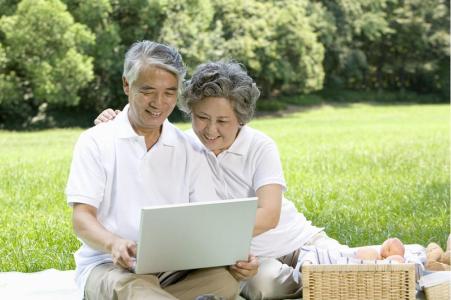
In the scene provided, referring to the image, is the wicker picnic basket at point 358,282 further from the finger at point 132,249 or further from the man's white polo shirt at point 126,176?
the finger at point 132,249

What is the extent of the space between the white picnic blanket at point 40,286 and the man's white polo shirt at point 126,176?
611mm

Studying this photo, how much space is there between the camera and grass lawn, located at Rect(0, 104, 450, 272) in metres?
5.76

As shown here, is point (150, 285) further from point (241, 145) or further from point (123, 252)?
point (241, 145)

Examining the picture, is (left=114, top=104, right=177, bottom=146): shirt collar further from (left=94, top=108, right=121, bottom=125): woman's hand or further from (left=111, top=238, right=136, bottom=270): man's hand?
(left=111, top=238, right=136, bottom=270): man's hand

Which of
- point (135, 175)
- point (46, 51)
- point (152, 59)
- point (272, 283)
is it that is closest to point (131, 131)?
point (135, 175)

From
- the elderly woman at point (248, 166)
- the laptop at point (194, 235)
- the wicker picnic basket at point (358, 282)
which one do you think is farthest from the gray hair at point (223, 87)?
the wicker picnic basket at point (358, 282)

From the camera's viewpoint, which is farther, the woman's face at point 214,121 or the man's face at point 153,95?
the woman's face at point 214,121

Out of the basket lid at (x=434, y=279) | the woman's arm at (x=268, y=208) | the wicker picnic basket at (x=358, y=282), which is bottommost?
the basket lid at (x=434, y=279)

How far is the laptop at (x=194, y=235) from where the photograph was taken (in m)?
2.86

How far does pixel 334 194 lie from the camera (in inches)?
296

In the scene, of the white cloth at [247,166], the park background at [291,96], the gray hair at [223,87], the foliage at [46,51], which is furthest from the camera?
the foliage at [46,51]

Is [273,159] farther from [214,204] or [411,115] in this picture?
[411,115]

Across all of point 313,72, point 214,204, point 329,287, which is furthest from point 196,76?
point 313,72

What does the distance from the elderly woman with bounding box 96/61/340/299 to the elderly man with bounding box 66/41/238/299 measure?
153 millimetres
